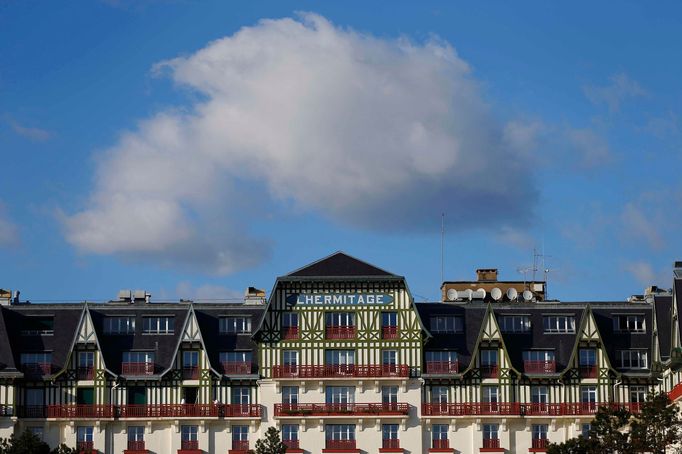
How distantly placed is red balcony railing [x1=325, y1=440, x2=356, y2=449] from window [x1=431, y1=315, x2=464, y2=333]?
33.8 ft

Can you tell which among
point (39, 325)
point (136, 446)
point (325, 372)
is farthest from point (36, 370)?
point (325, 372)

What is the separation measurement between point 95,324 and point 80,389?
4.86 metres

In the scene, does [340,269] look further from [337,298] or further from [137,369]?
[137,369]

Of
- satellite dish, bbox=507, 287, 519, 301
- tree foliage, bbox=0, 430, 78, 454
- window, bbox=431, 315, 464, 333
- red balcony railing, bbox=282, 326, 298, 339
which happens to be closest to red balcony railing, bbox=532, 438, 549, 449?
window, bbox=431, 315, 464, 333

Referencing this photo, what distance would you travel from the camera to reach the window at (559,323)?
447ft

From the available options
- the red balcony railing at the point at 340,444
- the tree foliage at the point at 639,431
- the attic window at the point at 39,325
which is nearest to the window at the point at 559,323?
the red balcony railing at the point at 340,444

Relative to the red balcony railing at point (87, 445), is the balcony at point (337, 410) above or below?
above

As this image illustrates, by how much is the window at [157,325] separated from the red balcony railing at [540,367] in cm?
2591

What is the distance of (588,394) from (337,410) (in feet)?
59.3

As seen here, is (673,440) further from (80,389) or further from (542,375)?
(80,389)

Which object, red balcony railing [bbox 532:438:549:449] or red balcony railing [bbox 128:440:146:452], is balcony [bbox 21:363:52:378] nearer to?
red balcony railing [bbox 128:440:146:452]

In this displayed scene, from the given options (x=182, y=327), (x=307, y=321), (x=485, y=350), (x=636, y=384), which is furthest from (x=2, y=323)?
(x=636, y=384)

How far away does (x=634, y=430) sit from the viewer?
108 meters

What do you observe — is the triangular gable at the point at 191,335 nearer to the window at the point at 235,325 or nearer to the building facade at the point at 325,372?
the building facade at the point at 325,372
